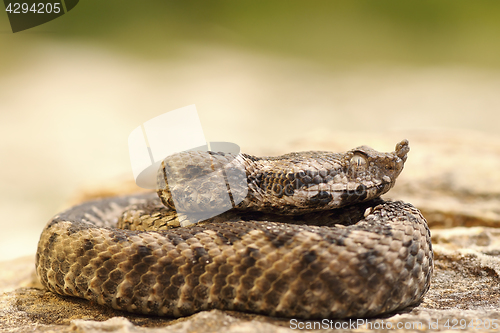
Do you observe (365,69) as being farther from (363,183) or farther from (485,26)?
(363,183)

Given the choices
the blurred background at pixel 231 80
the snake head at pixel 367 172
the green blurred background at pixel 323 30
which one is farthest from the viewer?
the green blurred background at pixel 323 30

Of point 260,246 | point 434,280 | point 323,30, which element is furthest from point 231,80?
point 260,246

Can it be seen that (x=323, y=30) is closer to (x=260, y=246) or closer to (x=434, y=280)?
(x=434, y=280)

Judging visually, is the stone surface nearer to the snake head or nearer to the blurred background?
the snake head

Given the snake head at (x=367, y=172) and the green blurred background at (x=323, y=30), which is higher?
the green blurred background at (x=323, y=30)

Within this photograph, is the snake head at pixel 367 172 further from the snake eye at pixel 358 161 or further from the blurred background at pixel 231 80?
the blurred background at pixel 231 80

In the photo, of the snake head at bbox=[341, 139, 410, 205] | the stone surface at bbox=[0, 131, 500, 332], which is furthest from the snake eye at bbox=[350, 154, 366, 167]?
the stone surface at bbox=[0, 131, 500, 332]

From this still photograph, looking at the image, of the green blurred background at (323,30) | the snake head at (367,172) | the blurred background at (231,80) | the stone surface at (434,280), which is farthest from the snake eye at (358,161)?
the green blurred background at (323,30)
